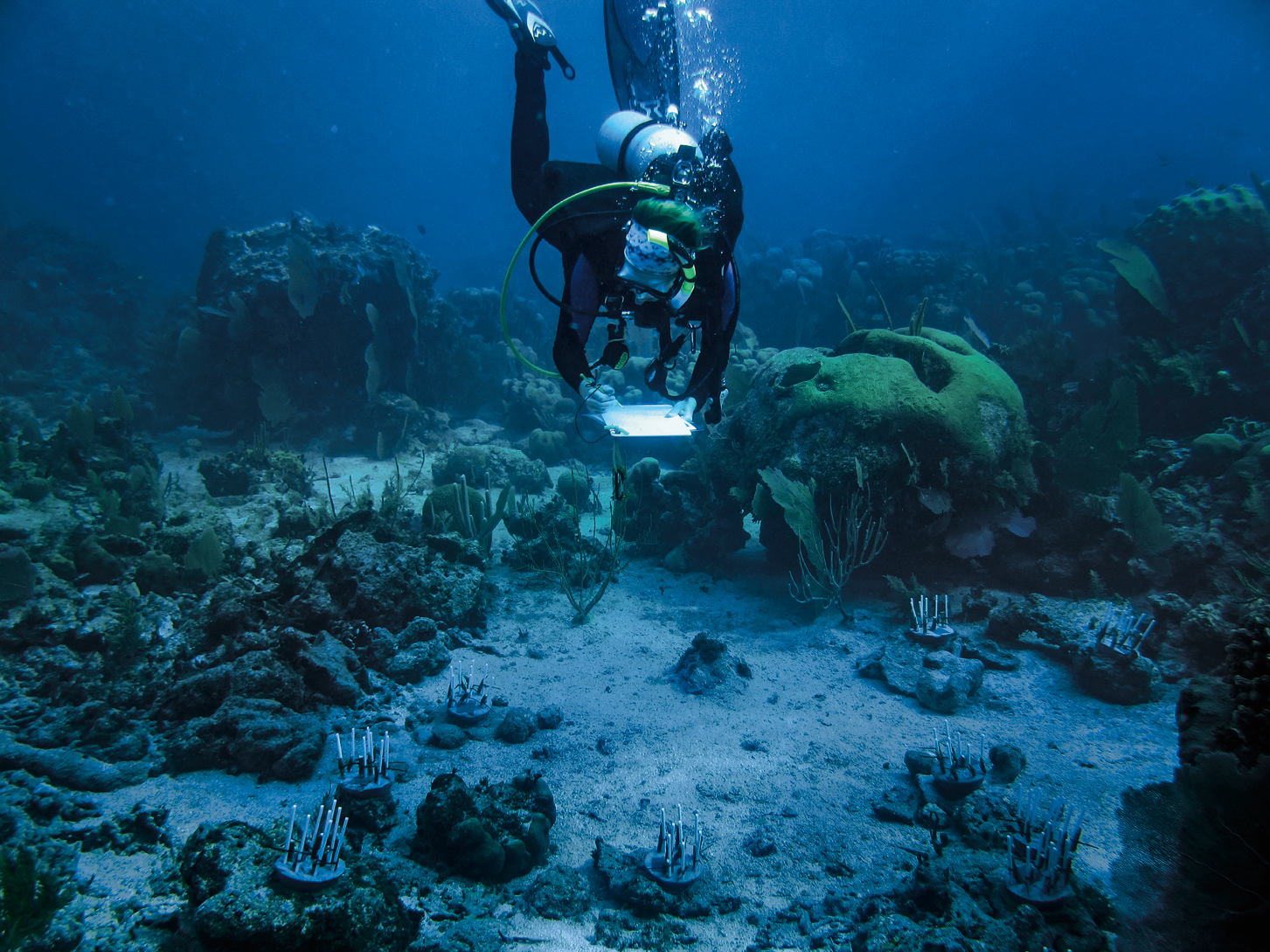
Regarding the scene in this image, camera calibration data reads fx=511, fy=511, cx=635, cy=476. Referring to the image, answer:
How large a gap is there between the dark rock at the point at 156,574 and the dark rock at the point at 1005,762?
6969 mm

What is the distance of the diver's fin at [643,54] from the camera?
5.85 m

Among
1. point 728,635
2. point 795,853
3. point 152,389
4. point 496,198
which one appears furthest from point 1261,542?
point 496,198

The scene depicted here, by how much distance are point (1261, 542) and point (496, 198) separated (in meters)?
106

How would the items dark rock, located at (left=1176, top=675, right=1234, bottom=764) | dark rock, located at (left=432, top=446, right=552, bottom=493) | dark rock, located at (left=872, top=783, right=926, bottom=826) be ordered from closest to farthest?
dark rock, located at (left=1176, top=675, right=1234, bottom=764), dark rock, located at (left=872, top=783, right=926, bottom=826), dark rock, located at (left=432, top=446, right=552, bottom=493)

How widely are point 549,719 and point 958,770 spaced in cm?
271

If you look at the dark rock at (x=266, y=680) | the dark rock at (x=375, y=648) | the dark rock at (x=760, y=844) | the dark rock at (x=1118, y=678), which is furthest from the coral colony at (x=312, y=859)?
the dark rock at (x=1118, y=678)

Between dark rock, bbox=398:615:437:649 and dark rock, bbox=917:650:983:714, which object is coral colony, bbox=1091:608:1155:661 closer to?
dark rock, bbox=917:650:983:714

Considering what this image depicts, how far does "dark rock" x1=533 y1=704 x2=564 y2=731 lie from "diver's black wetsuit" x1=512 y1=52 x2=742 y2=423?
8.12 ft

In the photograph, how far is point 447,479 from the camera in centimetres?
884

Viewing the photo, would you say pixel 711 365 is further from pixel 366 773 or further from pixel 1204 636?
pixel 1204 636

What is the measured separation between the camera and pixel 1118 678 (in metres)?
3.95

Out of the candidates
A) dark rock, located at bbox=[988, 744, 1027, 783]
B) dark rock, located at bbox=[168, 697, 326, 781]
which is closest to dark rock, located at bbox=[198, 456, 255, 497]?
dark rock, located at bbox=[168, 697, 326, 781]

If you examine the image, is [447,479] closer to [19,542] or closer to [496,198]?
[19,542]

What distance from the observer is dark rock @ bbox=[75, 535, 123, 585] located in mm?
4672
